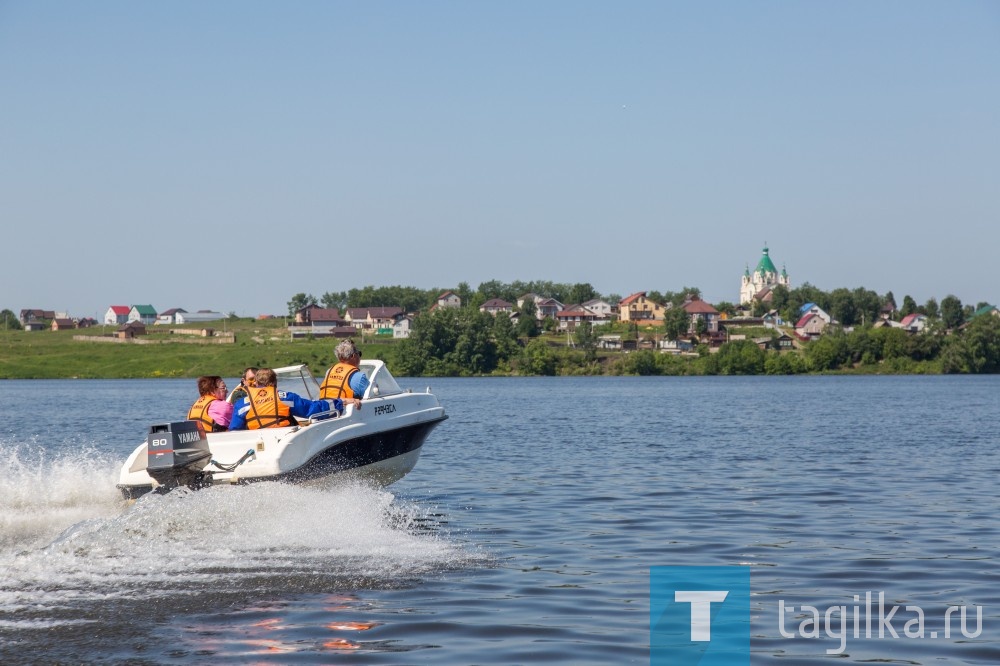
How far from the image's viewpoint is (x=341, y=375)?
14.3m

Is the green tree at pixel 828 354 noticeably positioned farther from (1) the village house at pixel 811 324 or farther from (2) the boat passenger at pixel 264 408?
(2) the boat passenger at pixel 264 408

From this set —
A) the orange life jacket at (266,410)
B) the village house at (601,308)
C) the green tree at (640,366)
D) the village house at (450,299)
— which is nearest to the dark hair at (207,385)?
the orange life jacket at (266,410)

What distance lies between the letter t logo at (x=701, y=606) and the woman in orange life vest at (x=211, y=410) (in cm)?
585

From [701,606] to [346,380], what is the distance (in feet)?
21.0

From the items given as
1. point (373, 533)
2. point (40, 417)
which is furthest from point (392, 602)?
point (40, 417)

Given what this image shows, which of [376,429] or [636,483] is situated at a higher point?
[376,429]

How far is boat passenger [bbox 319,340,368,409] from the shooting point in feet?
46.7

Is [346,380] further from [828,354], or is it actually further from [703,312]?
[703,312]

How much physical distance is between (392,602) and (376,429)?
5.37m

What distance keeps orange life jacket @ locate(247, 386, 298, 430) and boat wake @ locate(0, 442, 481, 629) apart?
84 centimetres

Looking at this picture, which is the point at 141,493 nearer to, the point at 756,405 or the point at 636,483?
the point at 636,483

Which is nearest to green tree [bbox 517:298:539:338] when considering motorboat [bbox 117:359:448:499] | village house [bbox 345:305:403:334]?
village house [bbox 345:305:403:334]

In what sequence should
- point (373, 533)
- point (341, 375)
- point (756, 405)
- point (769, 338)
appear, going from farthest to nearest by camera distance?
1. point (769, 338)
2. point (756, 405)
3. point (341, 375)
4. point (373, 533)

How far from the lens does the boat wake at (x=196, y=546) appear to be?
29.8 ft
